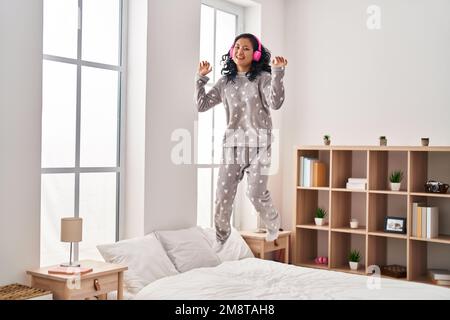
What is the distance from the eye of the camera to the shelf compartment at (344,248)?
4754mm

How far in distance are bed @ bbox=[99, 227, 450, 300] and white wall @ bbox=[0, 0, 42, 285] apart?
1.78ft

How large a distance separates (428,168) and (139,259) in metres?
2.44

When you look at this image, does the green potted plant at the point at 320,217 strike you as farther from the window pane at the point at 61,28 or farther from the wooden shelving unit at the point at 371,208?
the window pane at the point at 61,28

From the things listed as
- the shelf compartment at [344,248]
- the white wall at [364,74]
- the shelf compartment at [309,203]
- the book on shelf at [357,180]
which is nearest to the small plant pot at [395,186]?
the book on shelf at [357,180]


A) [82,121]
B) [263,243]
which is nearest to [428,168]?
[263,243]

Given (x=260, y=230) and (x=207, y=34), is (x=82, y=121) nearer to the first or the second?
(x=207, y=34)

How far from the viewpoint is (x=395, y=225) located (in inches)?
175

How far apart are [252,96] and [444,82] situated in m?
2.60

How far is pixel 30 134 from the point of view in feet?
10.8

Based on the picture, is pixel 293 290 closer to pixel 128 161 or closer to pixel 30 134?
pixel 128 161

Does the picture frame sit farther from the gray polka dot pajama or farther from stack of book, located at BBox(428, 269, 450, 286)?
the gray polka dot pajama

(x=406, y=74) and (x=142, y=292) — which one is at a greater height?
(x=406, y=74)

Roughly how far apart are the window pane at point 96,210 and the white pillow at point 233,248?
2.57 ft

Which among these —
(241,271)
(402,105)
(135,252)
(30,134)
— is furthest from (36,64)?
(402,105)
